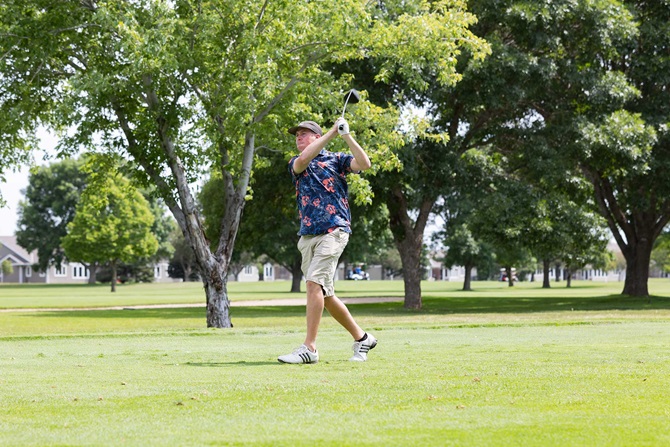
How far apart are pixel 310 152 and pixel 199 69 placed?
13983 millimetres

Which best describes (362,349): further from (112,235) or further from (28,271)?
(28,271)

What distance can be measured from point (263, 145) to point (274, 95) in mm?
3087

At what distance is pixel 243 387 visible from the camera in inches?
282

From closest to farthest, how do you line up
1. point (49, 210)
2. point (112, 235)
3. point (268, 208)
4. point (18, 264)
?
point (268, 208)
point (112, 235)
point (49, 210)
point (18, 264)

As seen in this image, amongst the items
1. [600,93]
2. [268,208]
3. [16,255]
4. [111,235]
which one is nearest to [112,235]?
[111,235]

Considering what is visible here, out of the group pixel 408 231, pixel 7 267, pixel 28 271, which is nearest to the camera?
pixel 408 231

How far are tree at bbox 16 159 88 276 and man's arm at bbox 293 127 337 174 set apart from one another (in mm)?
111802

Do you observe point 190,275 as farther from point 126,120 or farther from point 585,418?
point 585,418

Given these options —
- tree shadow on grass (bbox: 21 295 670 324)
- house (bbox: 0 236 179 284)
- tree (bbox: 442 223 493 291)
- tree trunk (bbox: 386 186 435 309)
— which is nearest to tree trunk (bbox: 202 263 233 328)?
tree shadow on grass (bbox: 21 295 670 324)

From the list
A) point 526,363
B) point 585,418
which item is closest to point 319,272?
point 526,363

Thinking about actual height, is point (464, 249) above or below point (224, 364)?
above

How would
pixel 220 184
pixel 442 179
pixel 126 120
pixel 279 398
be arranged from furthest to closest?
pixel 220 184 → pixel 442 179 → pixel 126 120 → pixel 279 398

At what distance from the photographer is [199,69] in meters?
22.4

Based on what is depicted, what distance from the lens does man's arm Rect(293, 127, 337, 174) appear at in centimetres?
884
